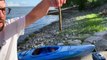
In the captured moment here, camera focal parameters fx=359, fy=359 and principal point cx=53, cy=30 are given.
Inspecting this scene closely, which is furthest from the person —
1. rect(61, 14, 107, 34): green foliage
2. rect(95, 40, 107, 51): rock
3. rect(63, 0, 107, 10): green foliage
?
rect(63, 0, 107, 10): green foliage

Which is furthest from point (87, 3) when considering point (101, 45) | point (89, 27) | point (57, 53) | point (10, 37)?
point (10, 37)

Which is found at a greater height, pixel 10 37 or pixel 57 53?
pixel 10 37

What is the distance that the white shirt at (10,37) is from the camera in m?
2.69

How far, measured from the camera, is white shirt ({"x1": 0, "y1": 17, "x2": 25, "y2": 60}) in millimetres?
2692

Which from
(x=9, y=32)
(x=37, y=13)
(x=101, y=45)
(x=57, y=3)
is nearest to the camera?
(x=57, y=3)

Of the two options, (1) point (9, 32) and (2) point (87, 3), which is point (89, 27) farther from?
(2) point (87, 3)

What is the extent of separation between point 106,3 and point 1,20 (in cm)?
4830

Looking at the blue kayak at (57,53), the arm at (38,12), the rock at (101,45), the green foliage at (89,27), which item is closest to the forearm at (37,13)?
the arm at (38,12)

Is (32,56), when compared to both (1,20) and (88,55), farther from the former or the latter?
(1,20)

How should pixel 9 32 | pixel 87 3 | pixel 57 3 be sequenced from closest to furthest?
pixel 57 3 → pixel 9 32 → pixel 87 3

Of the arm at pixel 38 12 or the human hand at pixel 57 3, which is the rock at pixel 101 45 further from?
the human hand at pixel 57 3

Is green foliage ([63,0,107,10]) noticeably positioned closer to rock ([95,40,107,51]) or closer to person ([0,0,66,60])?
rock ([95,40,107,51])

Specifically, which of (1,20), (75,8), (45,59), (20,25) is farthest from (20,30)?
(75,8)

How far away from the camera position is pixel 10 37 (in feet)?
8.91
